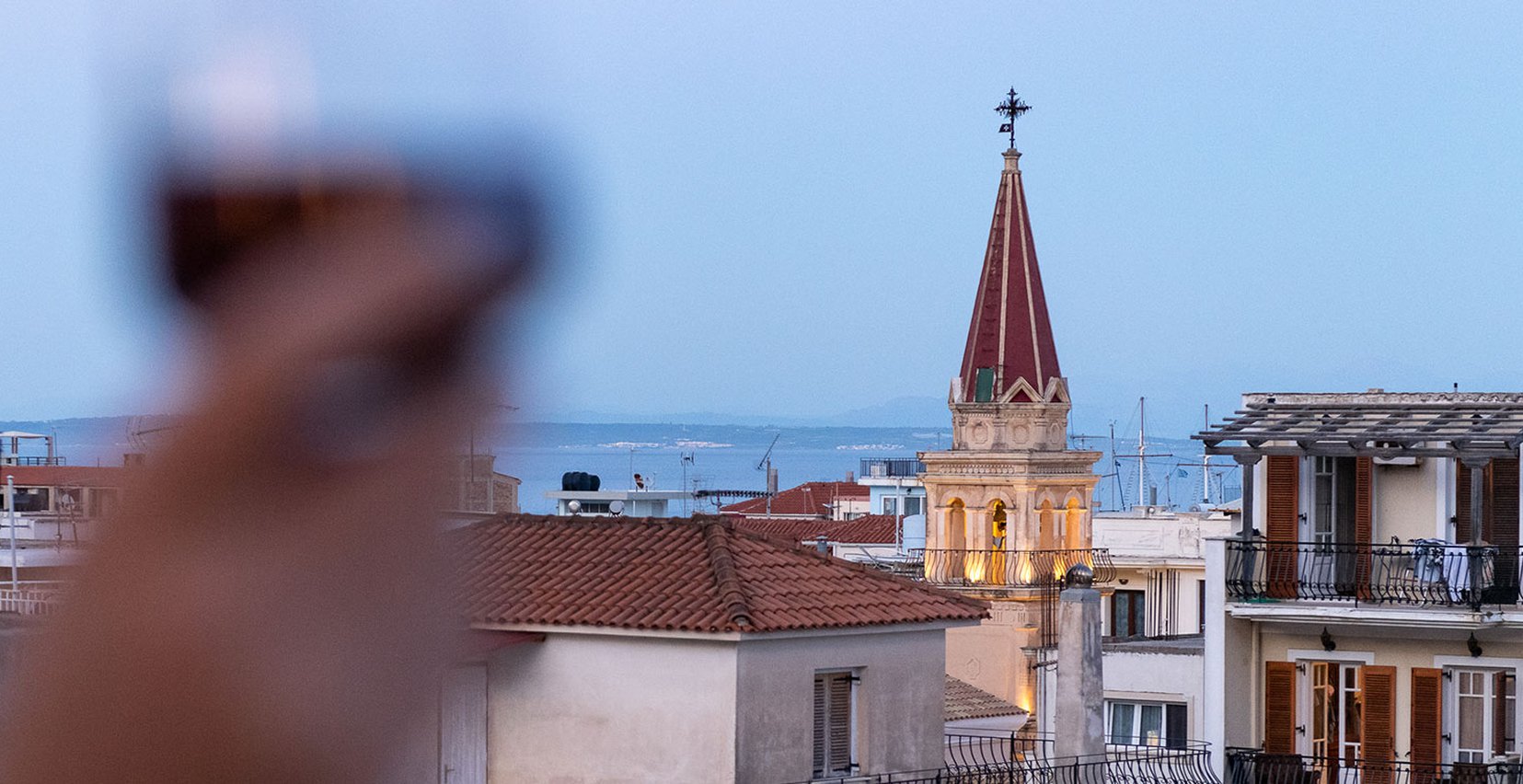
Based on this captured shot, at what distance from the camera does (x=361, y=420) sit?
1781 millimetres

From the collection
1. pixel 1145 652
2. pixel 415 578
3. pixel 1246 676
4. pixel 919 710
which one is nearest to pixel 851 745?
pixel 919 710

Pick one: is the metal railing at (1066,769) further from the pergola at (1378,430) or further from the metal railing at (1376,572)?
the pergola at (1378,430)

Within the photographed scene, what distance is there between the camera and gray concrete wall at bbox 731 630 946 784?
21844 millimetres

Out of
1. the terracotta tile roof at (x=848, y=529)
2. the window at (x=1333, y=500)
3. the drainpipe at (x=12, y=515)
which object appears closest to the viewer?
the drainpipe at (x=12, y=515)

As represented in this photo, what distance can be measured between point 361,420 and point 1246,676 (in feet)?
92.5

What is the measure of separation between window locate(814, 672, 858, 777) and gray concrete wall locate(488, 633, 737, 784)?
136 cm

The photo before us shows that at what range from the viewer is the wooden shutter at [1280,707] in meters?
28.4

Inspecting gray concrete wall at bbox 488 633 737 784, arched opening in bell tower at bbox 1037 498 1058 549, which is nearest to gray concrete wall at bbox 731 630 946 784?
gray concrete wall at bbox 488 633 737 784

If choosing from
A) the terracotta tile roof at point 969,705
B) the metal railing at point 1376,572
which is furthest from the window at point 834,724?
the terracotta tile roof at point 969,705

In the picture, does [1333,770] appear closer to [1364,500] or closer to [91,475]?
[1364,500]

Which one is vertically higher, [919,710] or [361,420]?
[361,420]

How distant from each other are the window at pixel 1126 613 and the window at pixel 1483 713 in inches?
1380

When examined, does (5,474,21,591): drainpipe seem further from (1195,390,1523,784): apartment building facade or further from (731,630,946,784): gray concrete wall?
(1195,390,1523,784): apartment building facade

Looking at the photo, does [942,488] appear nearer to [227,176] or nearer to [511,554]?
[511,554]
